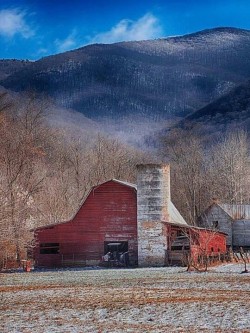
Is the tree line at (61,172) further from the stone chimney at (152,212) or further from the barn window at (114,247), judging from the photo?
the stone chimney at (152,212)

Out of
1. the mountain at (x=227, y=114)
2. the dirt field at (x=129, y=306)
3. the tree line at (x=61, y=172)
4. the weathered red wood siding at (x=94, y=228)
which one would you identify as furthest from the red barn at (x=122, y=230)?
the mountain at (x=227, y=114)

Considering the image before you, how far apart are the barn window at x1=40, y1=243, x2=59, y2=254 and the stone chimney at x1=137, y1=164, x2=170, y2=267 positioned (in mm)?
6316

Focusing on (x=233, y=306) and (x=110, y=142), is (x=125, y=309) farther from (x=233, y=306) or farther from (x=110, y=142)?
(x=110, y=142)

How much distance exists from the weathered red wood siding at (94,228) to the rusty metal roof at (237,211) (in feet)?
78.0

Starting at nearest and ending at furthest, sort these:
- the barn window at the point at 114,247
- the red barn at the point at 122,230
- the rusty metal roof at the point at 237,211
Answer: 1. the red barn at the point at 122,230
2. the barn window at the point at 114,247
3. the rusty metal roof at the point at 237,211

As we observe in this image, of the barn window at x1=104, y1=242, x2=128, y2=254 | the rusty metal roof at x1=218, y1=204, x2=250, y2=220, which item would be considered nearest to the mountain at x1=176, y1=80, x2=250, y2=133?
the rusty metal roof at x1=218, y1=204, x2=250, y2=220

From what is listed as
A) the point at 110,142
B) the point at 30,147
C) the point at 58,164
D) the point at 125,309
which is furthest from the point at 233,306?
the point at 110,142

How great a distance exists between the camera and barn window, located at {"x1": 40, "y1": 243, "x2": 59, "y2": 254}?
46938 millimetres

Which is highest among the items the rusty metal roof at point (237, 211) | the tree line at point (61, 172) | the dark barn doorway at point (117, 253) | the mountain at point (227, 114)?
the mountain at point (227, 114)

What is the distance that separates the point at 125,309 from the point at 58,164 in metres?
67.0

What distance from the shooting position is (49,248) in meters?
47.1

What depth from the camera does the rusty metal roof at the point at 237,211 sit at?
2672 inches

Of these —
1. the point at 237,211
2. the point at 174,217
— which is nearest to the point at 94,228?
the point at 174,217

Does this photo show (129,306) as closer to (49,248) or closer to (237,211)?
(49,248)
